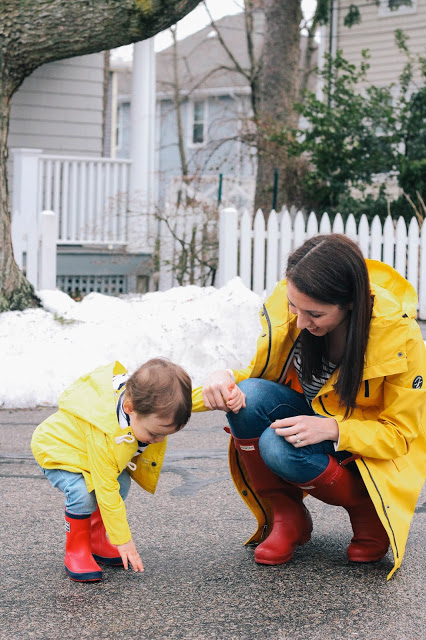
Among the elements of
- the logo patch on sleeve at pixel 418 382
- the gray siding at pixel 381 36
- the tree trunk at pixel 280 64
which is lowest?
the logo patch on sleeve at pixel 418 382

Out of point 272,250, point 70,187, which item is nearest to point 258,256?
point 272,250

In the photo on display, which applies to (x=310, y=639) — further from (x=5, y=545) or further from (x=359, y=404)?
(x=5, y=545)

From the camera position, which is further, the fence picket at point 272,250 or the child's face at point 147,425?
the fence picket at point 272,250

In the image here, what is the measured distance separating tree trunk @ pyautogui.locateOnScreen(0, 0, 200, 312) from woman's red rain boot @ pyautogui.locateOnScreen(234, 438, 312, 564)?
3877 millimetres

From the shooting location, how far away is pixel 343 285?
2.57m

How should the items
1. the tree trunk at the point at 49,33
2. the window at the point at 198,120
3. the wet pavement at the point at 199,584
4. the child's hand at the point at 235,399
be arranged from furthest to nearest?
1. the window at the point at 198,120
2. the tree trunk at the point at 49,33
3. the child's hand at the point at 235,399
4. the wet pavement at the point at 199,584

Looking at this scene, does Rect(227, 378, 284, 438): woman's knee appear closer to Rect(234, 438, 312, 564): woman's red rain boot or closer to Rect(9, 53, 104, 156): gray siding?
Rect(234, 438, 312, 564): woman's red rain boot

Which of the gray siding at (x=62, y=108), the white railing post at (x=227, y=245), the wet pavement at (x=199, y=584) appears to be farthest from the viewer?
the gray siding at (x=62, y=108)

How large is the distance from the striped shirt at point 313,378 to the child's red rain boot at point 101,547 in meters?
0.80

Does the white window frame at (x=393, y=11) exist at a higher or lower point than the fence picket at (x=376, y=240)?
higher

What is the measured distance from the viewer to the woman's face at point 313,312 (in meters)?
2.57

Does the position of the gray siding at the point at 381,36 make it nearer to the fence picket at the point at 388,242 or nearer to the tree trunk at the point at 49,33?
the fence picket at the point at 388,242

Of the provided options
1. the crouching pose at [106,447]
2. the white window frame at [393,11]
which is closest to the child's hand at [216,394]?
the crouching pose at [106,447]

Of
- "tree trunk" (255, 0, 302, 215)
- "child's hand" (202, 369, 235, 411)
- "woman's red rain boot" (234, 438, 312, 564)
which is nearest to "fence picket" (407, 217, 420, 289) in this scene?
"tree trunk" (255, 0, 302, 215)
